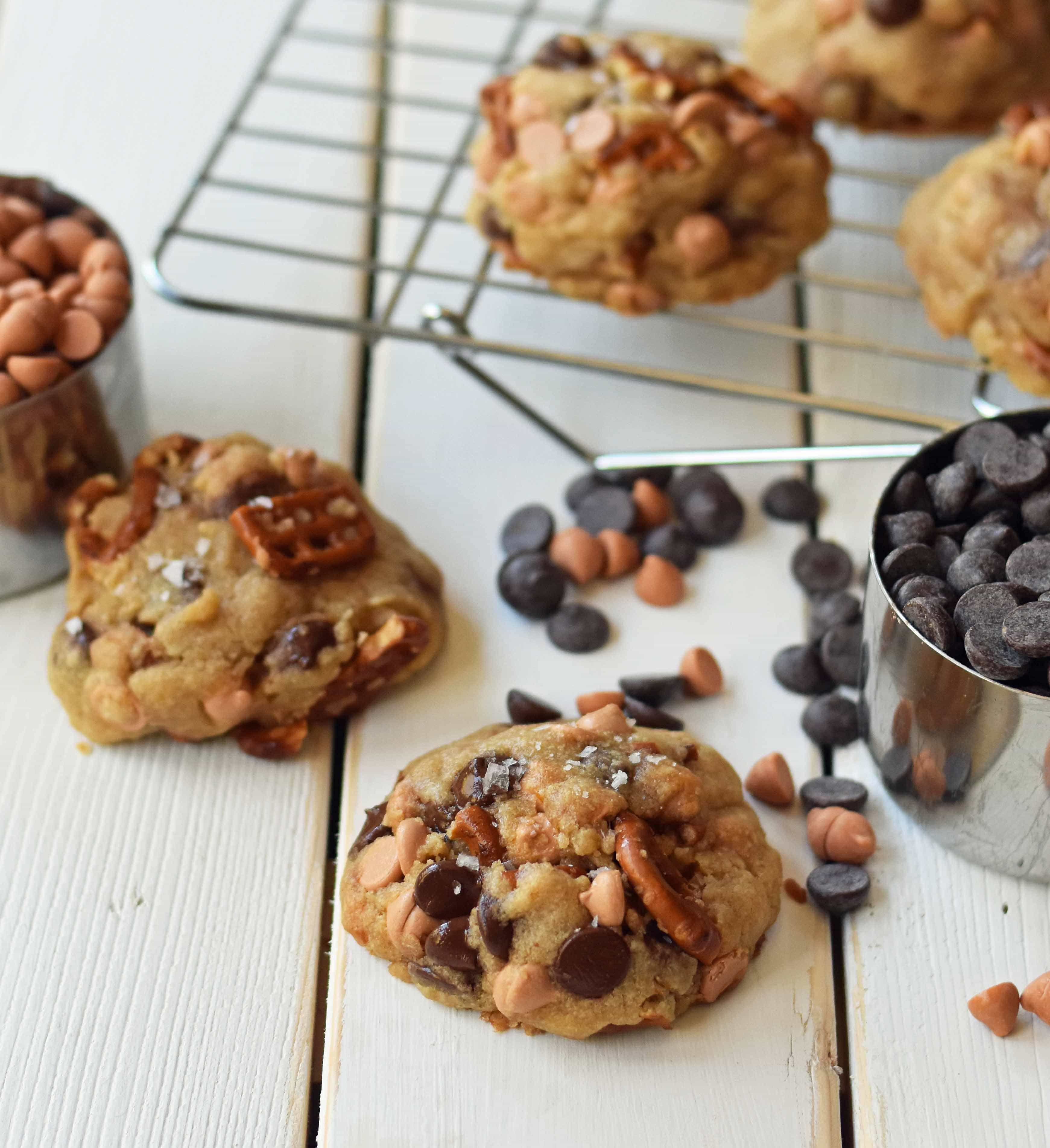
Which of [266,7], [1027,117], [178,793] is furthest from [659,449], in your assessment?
[266,7]

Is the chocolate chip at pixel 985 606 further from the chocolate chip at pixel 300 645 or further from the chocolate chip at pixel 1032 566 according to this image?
the chocolate chip at pixel 300 645

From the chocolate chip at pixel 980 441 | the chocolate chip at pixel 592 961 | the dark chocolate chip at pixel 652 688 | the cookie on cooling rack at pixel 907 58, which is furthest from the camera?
the cookie on cooling rack at pixel 907 58

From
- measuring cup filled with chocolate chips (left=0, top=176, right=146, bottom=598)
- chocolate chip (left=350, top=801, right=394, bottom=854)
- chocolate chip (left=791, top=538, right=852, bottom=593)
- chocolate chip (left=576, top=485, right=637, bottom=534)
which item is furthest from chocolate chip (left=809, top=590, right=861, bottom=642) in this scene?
measuring cup filled with chocolate chips (left=0, top=176, right=146, bottom=598)

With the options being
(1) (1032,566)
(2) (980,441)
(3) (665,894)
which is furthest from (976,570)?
(3) (665,894)

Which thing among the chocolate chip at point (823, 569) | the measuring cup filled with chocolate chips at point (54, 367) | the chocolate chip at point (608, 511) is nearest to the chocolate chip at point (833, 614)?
the chocolate chip at point (823, 569)

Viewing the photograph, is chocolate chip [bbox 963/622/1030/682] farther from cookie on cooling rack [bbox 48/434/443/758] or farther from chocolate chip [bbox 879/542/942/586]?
cookie on cooling rack [bbox 48/434/443/758]
